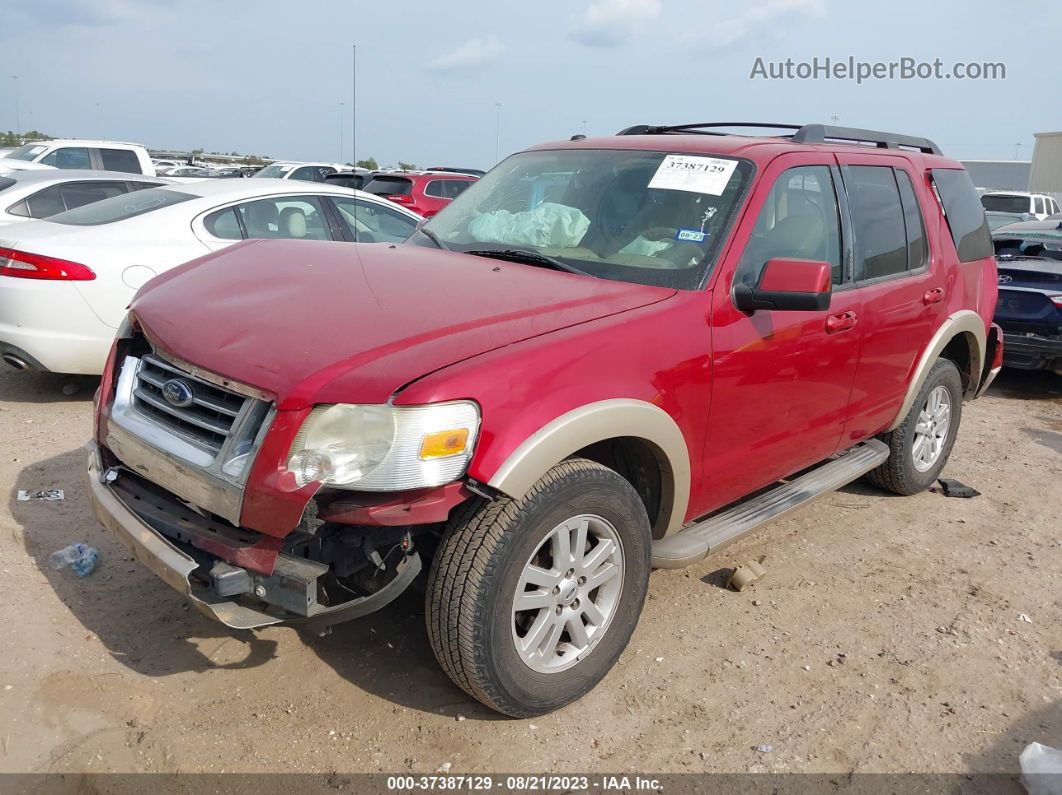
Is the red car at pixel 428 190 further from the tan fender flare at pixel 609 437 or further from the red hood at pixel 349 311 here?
the tan fender flare at pixel 609 437

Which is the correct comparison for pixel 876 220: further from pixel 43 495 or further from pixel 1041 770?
pixel 43 495

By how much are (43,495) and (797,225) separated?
3895 mm

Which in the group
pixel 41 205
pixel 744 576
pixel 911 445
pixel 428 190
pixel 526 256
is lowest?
pixel 744 576

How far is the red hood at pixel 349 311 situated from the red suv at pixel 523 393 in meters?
0.01

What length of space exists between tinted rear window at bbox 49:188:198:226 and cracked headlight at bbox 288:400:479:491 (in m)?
4.42

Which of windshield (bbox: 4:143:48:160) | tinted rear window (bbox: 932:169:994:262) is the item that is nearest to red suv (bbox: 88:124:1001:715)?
tinted rear window (bbox: 932:169:994:262)

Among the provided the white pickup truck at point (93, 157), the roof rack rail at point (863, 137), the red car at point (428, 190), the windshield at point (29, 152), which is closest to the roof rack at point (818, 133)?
the roof rack rail at point (863, 137)

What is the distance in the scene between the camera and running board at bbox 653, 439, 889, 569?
3.23 m

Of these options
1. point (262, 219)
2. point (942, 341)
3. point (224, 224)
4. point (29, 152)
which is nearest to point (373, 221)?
point (262, 219)

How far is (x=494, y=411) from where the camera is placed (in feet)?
8.04

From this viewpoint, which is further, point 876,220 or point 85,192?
point 85,192

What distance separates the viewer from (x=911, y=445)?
4879mm

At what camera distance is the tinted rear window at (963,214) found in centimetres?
475

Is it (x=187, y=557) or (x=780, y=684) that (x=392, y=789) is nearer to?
(x=187, y=557)
